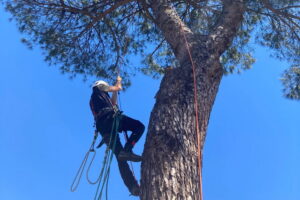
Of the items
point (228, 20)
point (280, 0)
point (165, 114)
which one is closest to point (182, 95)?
point (165, 114)

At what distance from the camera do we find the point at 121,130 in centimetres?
346

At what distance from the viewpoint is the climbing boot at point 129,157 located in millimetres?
3025

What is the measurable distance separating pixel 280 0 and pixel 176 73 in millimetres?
2636

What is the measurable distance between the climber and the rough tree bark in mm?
414

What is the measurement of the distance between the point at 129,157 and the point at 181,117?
562 mm

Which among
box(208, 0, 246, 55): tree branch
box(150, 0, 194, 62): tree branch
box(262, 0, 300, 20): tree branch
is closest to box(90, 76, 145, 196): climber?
box(150, 0, 194, 62): tree branch

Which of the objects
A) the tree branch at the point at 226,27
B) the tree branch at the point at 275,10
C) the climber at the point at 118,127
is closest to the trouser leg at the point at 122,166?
the climber at the point at 118,127

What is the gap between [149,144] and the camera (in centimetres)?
271

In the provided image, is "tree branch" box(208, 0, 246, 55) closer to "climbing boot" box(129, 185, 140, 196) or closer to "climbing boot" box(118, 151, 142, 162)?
"climbing boot" box(118, 151, 142, 162)

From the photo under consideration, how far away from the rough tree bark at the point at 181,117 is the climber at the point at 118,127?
41 cm

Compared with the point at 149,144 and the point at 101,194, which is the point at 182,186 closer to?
the point at 149,144

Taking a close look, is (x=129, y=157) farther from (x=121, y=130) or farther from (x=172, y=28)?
(x=172, y=28)

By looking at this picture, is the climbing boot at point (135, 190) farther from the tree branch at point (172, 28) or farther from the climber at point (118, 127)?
the tree branch at point (172, 28)

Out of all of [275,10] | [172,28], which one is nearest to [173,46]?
[172,28]
